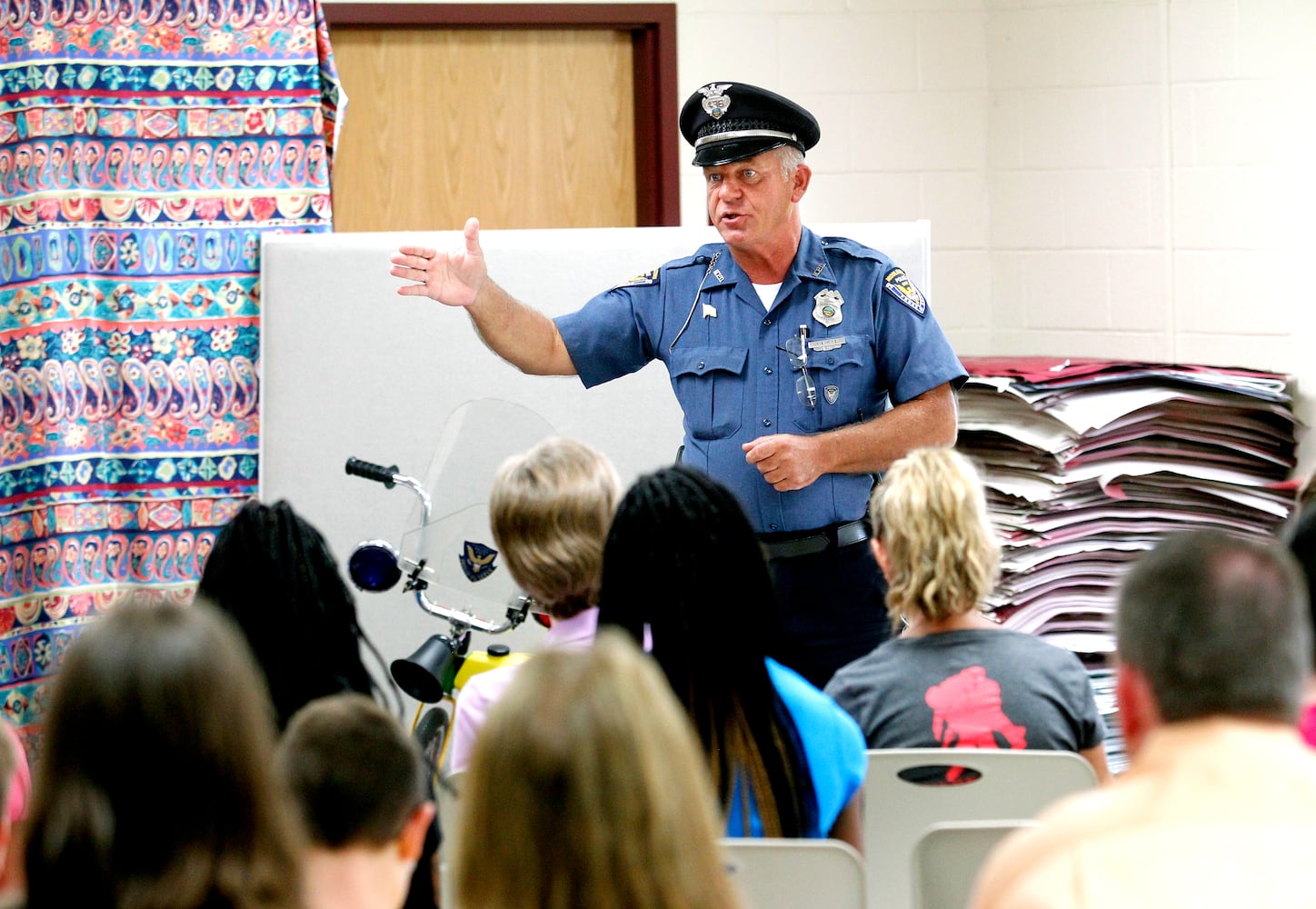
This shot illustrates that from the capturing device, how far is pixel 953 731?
6.54 feet

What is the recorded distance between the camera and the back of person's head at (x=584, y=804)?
102cm

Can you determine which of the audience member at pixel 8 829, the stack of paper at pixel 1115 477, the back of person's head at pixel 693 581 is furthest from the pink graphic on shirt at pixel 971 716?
the stack of paper at pixel 1115 477

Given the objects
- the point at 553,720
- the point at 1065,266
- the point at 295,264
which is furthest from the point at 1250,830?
the point at 1065,266

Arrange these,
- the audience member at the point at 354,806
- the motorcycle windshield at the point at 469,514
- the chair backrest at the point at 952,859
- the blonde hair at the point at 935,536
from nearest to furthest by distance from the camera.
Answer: the audience member at the point at 354,806 < the chair backrest at the point at 952,859 < the blonde hair at the point at 935,536 < the motorcycle windshield at the point at 469,514

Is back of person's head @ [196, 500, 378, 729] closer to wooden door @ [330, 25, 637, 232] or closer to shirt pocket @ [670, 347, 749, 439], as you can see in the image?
shirt pocket @ [670, 347, 749, 439]

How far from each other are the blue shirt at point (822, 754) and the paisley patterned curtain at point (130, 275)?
211 centimetres

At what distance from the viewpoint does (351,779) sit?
129cm

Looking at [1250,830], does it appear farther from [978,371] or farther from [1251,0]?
[1251,0]

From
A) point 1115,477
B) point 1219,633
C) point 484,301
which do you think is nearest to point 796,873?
point 1219,633

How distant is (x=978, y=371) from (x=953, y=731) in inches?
80.8

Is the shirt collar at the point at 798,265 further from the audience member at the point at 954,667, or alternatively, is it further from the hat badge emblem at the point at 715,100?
the audience member at the point at 954,667

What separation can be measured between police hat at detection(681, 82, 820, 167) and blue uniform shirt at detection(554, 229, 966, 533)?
0.67 ft

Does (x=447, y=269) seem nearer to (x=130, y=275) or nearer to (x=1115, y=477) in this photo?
(x=130, y=275)

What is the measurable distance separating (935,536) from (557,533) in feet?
1.78
